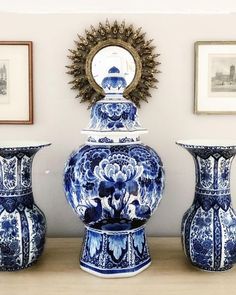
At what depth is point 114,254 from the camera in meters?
0.86

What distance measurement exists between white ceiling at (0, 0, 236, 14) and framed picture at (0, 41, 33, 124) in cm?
10

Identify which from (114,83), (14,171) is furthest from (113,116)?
(14,171)

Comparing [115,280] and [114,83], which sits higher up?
[114,83]

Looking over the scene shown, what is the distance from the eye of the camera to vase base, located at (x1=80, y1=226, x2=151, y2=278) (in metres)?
0.86

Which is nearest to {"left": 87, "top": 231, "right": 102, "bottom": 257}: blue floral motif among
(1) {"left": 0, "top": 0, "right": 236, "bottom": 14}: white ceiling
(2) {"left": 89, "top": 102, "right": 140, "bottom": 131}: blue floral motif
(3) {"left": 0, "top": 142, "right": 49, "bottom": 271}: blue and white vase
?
(3) {"left": 0, "top": 142, "right": 49, "bottom": 271}: blue and white vase

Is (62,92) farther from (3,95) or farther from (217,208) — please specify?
(217,208)

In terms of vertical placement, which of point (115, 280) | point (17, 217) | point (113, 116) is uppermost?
point (113, 116)

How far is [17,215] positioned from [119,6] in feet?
1.98

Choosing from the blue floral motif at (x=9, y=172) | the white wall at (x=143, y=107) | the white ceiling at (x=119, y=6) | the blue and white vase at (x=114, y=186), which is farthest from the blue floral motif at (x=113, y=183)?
Result: the white ceiling at (x=119, y=6)

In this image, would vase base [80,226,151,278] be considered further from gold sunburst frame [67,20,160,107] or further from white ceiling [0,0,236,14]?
white ceiling [0,0,236,14]

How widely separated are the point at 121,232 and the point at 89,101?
384 mm

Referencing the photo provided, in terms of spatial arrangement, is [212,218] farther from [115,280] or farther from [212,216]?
[115,280]

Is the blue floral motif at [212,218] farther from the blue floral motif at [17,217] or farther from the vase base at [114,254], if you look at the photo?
the blue floral motif at [17,217]

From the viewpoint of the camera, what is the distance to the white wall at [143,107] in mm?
1072
